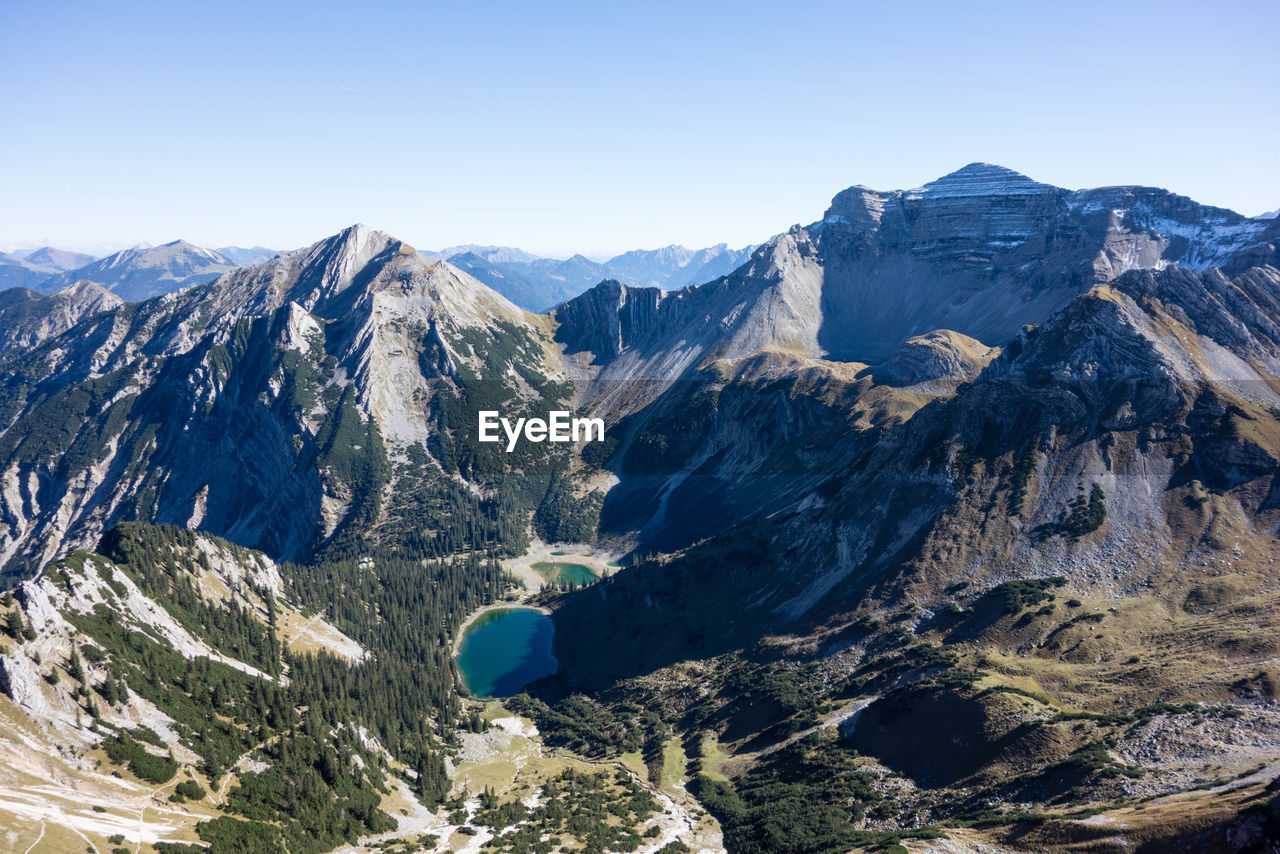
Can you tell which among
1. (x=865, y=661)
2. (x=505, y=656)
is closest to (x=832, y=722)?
(x=865, y=661)

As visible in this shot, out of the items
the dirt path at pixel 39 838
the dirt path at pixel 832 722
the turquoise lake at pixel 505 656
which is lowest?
the turquoise lake at pixel 505 656

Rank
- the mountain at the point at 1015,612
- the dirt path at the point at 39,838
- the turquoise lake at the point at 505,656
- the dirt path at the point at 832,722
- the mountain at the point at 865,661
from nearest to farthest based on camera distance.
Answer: the dirt path at the point at 39,838
the mountain at the point at 865,661
the mountain at the point at 1015,612
the dirt path at the point at 832,722
the turquoise lake at the point at 505,656

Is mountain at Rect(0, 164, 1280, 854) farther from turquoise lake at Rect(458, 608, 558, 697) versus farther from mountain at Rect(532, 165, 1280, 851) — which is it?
turquoise lake at Rect(458, 608, 558, 697)

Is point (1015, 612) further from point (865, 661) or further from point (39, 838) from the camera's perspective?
point (39, 838)

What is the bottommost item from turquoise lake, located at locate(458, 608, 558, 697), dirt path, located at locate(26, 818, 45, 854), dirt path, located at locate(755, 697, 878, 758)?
turquoise lake, located at locate(458, 608, 558, 697)

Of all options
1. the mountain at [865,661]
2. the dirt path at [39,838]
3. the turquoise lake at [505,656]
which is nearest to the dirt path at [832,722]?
the mountain at [865,661]

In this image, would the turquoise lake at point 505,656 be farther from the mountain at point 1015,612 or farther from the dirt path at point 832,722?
the dirt path at point 832,722

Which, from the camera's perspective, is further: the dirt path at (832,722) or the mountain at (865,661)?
the dirt path at (832,722)

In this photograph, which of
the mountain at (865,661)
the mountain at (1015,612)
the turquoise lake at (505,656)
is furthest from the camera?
the turquoise lake at (505,656)

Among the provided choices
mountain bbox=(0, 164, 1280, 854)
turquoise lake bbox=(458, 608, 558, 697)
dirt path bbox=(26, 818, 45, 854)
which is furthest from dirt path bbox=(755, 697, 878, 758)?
dirt path bbox=(26, 818, 45, 854)
